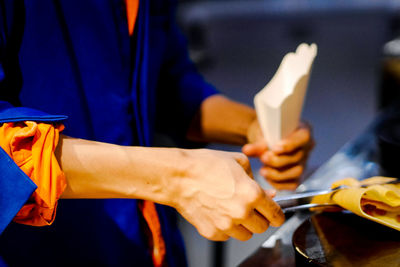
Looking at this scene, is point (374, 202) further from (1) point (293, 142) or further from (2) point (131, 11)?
(2) point (131, 11)

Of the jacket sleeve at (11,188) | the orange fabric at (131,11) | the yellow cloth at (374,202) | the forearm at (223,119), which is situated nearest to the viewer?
the jacket sleeve at (11,188)

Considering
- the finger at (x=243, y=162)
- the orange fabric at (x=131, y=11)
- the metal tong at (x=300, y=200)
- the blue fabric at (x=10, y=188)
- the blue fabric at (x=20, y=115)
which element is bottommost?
the metal tong at (x=300, y=200)

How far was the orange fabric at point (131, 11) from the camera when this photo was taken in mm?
862

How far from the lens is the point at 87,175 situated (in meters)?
0.65

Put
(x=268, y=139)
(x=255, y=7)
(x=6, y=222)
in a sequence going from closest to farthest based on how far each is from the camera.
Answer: (x=6, y=222)
(x=268, y=139)
(x=255, y=7)

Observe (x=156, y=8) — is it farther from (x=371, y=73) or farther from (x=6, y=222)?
(x=371, y=73)

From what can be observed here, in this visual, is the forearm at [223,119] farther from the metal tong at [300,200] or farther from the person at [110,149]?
the metal tong at [300,200]

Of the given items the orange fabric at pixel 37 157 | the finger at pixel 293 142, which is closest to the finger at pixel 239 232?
the orange fabric at pixel 37 157

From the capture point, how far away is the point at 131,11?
2.84ft

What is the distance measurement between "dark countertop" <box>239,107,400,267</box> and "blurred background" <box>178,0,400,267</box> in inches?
2.0

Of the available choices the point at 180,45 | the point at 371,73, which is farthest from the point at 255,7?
the point at 180,45

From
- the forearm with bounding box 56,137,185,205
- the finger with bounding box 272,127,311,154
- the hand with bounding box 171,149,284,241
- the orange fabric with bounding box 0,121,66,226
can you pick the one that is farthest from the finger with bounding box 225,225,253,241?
the finger with bounding box 272,127,311,154

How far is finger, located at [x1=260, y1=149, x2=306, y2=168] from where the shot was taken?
1.03 meters

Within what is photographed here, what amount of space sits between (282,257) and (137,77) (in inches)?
17.2
